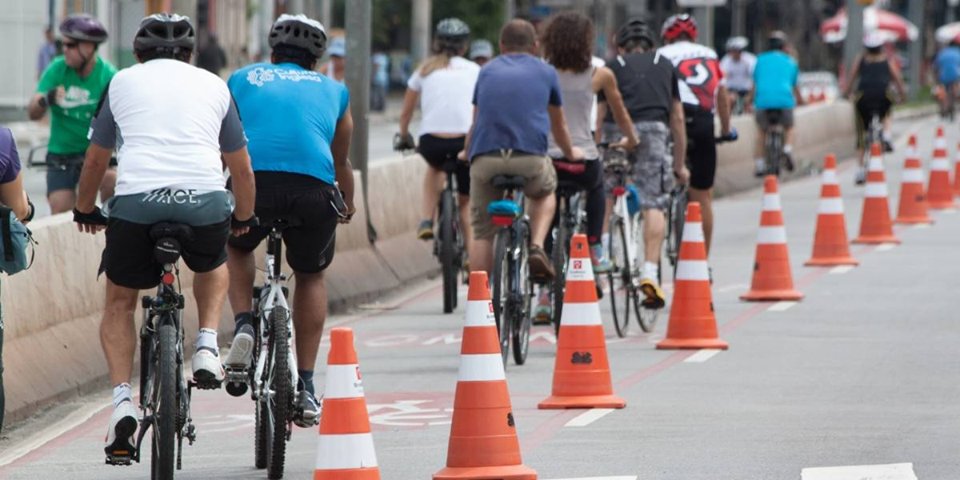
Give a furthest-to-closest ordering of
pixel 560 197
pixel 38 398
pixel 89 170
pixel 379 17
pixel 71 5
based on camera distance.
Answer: pixel 379 17 < pixel 71 5 < pixel 560 197 < pixel 38 398 < pixel 89 170

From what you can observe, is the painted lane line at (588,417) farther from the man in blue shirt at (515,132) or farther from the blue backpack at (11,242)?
the blue backpack at (11,242)

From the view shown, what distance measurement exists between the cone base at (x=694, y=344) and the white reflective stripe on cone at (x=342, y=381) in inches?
246

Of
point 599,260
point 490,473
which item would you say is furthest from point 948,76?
point 490,473

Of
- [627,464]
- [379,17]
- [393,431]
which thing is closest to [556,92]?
[393,431]

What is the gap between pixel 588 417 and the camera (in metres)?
10.7

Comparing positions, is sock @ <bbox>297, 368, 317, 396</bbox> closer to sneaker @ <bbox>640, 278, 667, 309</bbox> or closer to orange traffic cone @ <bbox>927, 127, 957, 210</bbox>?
sneaker @ <bbox>640, 278, 667, 309</bbox>

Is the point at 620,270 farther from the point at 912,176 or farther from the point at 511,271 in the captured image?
the point at 912,176

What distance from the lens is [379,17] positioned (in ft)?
288

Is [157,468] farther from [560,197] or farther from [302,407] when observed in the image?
[560,197]

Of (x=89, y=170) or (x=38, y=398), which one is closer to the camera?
(x=89, y=170)

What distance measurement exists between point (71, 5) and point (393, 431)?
40760 millimetres

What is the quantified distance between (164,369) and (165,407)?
14 cm

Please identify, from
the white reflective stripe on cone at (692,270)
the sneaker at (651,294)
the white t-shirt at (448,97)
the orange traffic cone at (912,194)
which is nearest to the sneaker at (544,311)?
the white reflective stripe on cone at (692,270)

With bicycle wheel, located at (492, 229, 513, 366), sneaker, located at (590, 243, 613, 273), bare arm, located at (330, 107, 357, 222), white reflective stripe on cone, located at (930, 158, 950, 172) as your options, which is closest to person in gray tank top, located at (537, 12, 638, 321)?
sneaker, located at (590, 243, 613, 273)
